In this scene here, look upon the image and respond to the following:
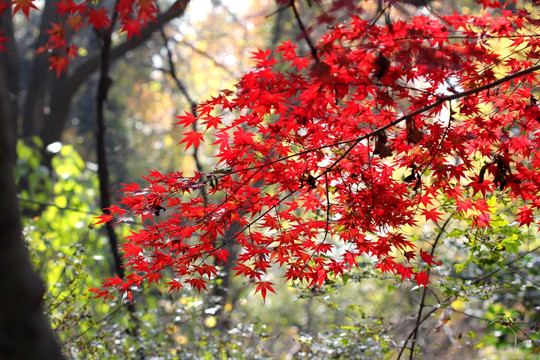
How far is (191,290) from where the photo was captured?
350 cm

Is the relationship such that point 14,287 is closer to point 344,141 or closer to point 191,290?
point 344,141

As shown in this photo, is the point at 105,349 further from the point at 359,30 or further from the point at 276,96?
the point at 359,30

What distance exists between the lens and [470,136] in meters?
2.25

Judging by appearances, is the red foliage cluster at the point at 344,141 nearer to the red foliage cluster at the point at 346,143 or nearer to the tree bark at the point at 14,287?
the red foliage cluster at the point at 346,143

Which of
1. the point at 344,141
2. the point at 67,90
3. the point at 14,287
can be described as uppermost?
the point at 67,90

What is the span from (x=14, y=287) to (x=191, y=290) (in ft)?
6.99

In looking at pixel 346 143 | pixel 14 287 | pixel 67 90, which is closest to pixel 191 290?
pixel 346 143

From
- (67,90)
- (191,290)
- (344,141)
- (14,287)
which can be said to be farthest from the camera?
(67,90)

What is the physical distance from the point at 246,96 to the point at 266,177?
338 millimetres

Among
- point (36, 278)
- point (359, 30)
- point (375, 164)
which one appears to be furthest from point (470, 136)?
point (36, 278)

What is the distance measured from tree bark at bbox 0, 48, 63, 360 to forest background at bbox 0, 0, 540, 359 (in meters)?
0.02

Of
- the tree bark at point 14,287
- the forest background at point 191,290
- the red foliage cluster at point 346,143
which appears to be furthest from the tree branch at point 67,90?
the tree bark at point 14,287

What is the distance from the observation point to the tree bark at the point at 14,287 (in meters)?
1.41

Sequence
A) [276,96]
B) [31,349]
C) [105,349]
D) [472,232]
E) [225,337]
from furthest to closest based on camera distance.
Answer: [225,337] < [105,349] < [472,232] < [276,96] < [31,349]
